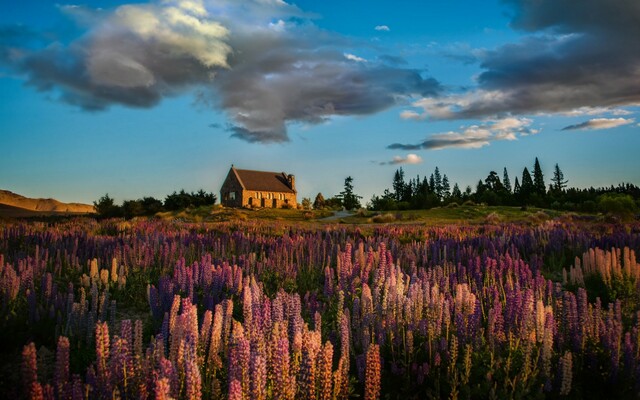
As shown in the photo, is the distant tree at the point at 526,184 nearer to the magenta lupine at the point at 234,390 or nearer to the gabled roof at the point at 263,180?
the gabled roof at the point at 263,180

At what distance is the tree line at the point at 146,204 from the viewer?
104 feet

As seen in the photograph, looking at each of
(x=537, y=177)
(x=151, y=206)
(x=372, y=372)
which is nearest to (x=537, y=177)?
(x=537, y=177)

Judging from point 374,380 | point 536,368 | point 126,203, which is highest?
point 126,203

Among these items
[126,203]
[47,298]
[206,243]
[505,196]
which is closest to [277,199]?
[505,196]

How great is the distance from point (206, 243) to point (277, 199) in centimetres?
7823

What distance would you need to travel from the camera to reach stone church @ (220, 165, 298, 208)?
275 ft

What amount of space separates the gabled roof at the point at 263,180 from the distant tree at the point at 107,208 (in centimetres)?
4959

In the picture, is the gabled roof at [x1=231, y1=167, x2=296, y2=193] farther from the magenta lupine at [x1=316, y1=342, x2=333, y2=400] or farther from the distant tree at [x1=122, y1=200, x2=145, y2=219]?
the magenta lupine at [x1=316, y1=342, x2=333, y2=400]

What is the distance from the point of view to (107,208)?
3188cm

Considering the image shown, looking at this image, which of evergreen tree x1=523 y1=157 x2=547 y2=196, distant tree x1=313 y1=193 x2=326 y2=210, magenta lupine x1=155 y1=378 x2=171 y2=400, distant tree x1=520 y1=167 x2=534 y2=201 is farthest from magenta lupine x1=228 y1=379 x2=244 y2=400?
evergreen tree x1=523 y1=157 x2=547 y2=196

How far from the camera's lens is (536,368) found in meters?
4.60

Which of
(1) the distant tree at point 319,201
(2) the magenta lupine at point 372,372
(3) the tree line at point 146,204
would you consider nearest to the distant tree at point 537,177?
(1) the distant tree at point 319,201

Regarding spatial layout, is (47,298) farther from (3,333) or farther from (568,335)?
(568,335)

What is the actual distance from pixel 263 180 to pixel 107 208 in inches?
2299
